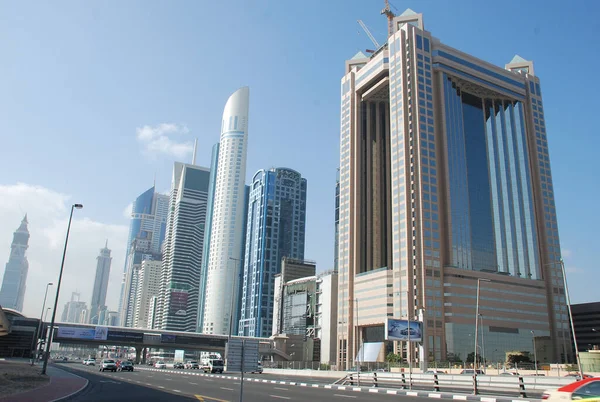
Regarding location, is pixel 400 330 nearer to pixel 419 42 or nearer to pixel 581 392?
pixel 581 392

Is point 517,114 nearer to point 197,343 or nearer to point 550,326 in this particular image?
point 550,326

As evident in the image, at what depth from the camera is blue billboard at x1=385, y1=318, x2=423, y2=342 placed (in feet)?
285

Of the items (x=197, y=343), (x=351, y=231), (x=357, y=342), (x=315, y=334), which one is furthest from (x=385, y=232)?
(x=197, y=343)

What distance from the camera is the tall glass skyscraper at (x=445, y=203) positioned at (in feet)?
392

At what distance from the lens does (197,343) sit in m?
154

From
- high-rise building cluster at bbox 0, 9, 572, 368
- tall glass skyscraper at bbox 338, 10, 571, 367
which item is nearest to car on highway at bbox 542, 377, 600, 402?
high-rise building cluster at bbox 0, 9, 572, 368

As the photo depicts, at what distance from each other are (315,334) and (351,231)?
44.8 m

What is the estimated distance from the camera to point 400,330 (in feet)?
293

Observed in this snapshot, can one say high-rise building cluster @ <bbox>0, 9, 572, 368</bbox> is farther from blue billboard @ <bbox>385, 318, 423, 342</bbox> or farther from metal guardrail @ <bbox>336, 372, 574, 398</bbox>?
metal guardrail @ <bbox>336, 372, 574, 398</bbox>

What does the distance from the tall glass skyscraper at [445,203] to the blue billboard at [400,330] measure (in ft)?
82.9

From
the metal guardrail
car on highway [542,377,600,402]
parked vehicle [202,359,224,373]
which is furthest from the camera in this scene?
parked vehicle [202,359,224,373]

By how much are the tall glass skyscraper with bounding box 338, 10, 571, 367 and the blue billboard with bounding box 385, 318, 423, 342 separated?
25255mm

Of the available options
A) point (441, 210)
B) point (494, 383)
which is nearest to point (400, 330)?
point (441, 210)

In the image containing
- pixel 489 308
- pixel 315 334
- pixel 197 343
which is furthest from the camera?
pixel 315 334
